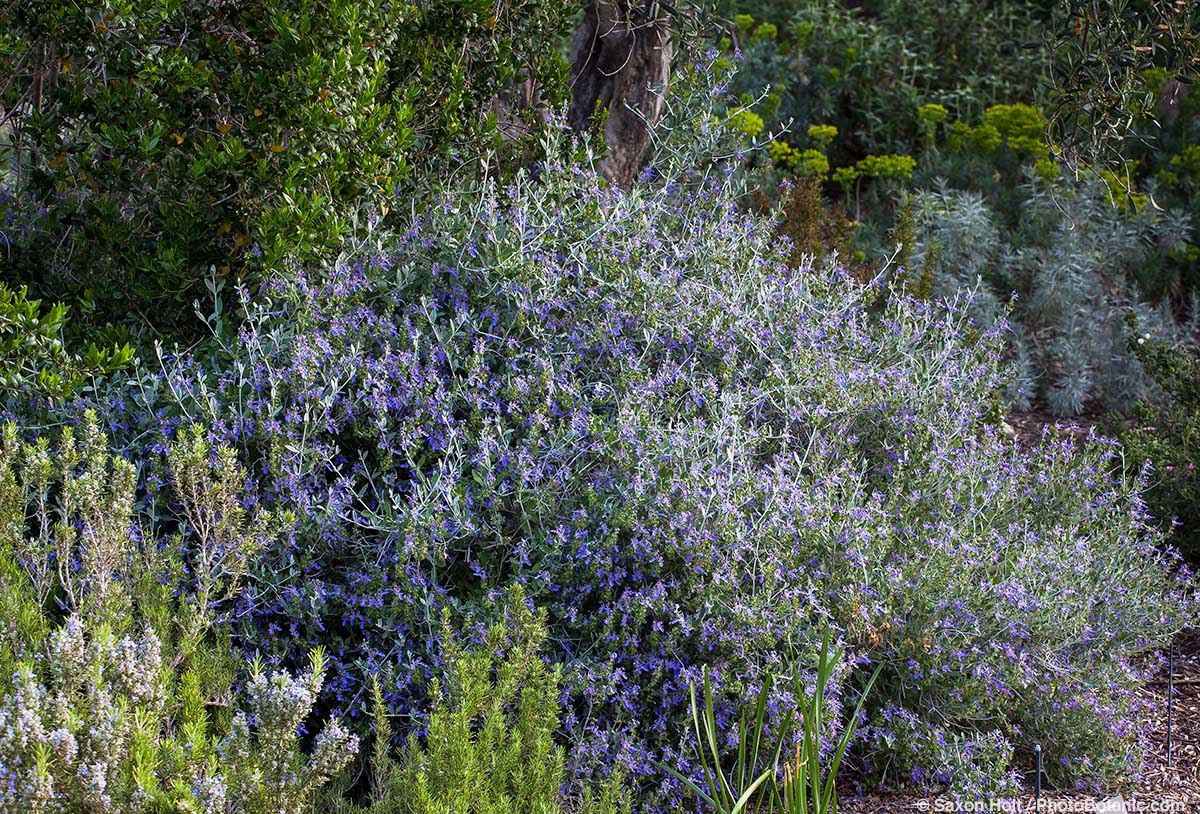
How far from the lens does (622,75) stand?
201 inches

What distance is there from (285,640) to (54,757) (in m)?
0.94

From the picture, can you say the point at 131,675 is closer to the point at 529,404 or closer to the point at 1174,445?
the point at 529,404

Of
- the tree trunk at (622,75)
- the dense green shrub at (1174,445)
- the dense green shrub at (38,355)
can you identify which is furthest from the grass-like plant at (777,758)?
the tree trunk at (622,75)

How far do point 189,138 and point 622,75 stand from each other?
6.79 feet

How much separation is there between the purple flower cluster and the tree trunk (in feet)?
3.84

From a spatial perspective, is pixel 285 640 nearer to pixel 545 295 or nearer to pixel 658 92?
pixel 545 295

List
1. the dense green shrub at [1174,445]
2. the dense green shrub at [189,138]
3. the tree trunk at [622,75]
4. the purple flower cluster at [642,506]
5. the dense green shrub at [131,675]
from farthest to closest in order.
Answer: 1. the tree trunk at [622,75]
2. the dense green shrub at [1174,445]
3. the dense green shrub at [189,138]
4. the purple flower cluster at [642,506]
5. the dense green shrub at [131,675]

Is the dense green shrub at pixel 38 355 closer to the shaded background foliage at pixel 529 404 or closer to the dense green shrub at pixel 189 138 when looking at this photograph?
the shaded background foliage at pixel 529 404

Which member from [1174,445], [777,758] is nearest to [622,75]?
[1174,445]

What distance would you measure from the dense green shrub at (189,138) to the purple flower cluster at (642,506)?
245 mm

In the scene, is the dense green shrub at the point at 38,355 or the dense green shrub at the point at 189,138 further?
the dense green shrub at the point at 189,138

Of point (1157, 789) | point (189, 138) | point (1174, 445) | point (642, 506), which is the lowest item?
point (1157, 789)

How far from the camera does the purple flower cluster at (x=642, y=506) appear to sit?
3.09m

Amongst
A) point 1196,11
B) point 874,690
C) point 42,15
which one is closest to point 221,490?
point 42,15
